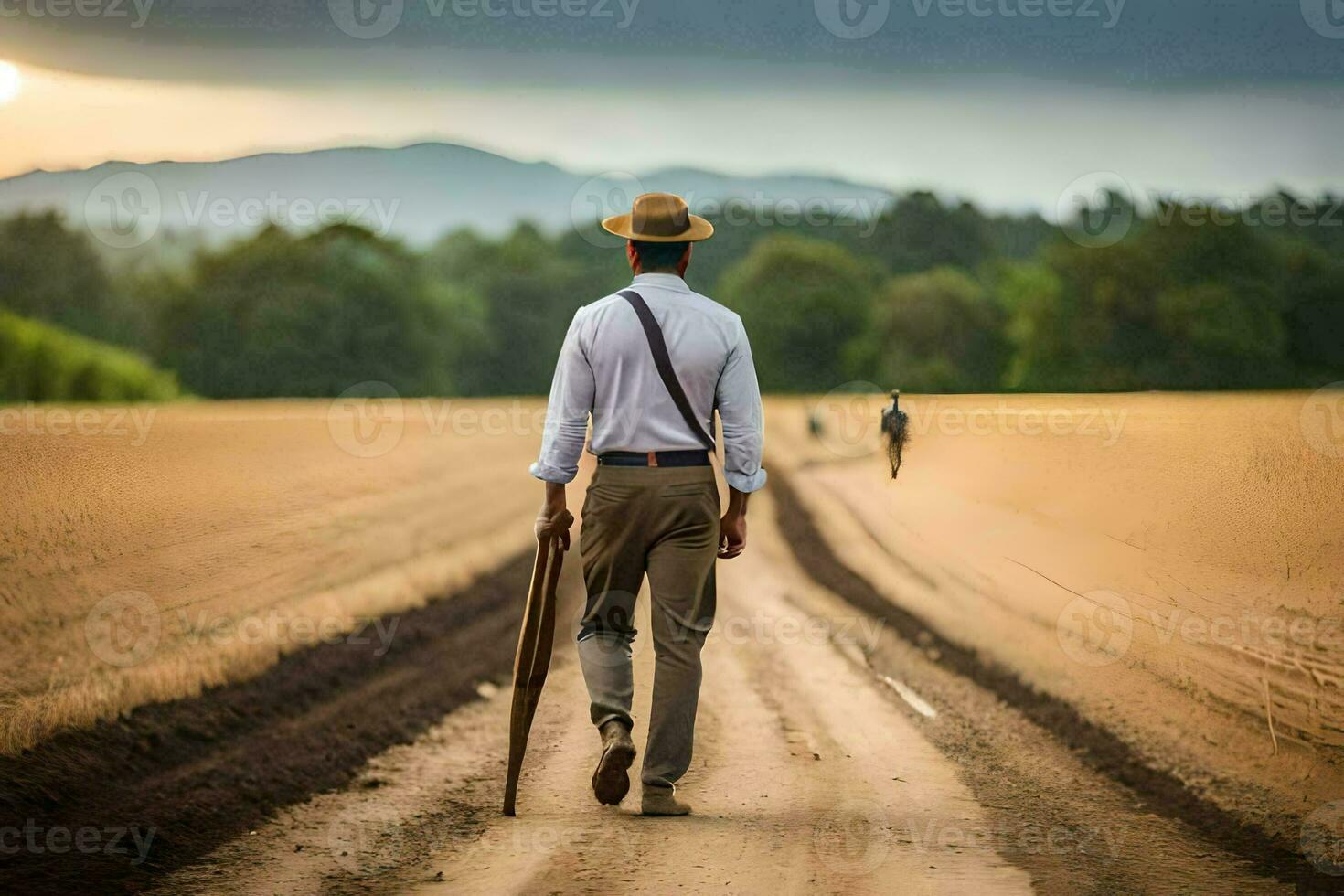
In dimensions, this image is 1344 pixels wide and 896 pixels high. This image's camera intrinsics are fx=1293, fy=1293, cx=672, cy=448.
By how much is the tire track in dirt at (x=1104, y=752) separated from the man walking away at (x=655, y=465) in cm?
240

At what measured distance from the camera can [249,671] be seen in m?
8.73

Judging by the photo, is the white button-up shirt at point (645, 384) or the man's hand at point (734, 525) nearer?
the white button-up shirt at point (645, 384)

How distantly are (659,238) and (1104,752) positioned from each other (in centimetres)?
399

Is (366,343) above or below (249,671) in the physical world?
above

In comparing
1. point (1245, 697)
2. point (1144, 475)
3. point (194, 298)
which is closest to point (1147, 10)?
point (194, 298)

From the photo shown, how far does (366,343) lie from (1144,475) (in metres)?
36.3

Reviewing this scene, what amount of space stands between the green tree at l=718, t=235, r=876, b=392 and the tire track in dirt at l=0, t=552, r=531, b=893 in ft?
105

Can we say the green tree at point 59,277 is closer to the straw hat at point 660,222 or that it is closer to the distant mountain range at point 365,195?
the distant mountain range at point 365,195

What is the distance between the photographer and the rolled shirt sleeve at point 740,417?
5.73 m

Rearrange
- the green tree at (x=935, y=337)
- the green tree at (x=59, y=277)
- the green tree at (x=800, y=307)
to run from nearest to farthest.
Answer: the green tree at (x=59, y=277) → the green tree at (x=935, y=337) → the green tree at (x=800, y=307)

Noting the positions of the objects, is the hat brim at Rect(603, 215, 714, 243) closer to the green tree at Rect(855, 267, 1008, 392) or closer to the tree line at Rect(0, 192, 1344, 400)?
the tree line at Rect(0, 192, 1344, 400)

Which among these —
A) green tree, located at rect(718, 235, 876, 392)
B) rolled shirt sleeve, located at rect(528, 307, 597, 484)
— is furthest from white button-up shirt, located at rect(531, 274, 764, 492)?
green tree, located at rect(718, 235, 876, 392)

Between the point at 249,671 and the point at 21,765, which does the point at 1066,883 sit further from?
the point at 249,671

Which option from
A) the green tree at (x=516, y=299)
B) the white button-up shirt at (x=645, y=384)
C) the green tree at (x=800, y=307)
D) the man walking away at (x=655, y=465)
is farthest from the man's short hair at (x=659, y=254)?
the green tree at (x=516, y=299)
